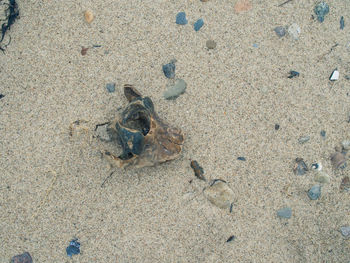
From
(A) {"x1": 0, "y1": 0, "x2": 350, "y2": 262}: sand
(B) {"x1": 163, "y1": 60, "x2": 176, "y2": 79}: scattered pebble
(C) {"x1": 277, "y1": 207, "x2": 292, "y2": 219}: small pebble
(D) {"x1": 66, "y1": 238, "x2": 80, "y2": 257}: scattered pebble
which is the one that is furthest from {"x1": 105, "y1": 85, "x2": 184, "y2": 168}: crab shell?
(C) {"x1": 277, "y1": 207, "x2": 292, "y2": 219}: small pebble

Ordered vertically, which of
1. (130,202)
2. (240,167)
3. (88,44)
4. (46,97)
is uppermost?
(88,44)

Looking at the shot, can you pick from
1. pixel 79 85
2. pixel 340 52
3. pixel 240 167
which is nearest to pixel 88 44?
pixel 79 85

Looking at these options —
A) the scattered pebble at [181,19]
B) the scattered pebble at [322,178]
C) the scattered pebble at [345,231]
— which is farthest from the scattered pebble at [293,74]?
the scattered pebble at [345,231]

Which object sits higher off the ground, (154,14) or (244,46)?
(154,14)

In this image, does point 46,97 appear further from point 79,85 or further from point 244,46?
point 244,46

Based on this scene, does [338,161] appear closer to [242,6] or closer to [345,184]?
[345,184]

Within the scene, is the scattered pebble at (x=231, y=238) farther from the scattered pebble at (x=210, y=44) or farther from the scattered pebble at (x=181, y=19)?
the scattered pebble at (x=181, y=19)
